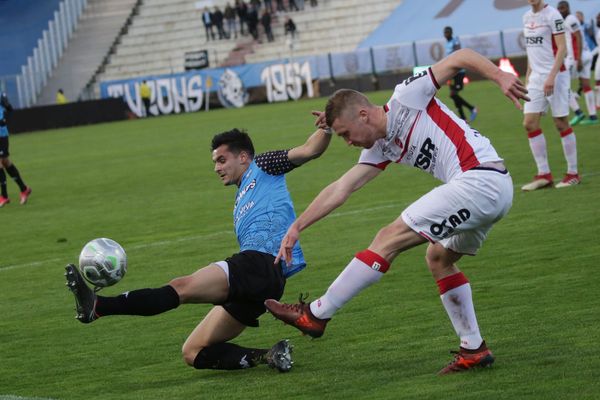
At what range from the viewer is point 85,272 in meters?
7.05

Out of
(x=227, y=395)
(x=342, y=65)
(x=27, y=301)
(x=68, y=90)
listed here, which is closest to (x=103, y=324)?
(x=27, y=301)

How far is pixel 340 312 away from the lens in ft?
29.0

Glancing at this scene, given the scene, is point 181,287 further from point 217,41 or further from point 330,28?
point 217,41

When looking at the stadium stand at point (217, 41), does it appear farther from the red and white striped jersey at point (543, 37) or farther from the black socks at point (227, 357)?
the black socks at point (227, 357)

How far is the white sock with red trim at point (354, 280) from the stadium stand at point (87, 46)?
174 feet

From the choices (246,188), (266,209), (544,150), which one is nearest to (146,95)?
(544,150)

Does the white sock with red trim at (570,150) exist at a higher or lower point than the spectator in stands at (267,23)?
lower

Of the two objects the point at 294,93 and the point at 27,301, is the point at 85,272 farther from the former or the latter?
the point at 294,93

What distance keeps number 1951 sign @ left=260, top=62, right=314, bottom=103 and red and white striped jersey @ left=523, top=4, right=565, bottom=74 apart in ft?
108

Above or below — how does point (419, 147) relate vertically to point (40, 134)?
above

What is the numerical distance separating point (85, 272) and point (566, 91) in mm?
8822

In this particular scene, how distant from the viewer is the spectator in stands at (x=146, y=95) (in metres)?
49.4

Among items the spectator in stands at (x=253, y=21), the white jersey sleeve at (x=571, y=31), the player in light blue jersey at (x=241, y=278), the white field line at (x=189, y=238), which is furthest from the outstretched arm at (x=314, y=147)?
the spectator in stands at (x=253, y=21)

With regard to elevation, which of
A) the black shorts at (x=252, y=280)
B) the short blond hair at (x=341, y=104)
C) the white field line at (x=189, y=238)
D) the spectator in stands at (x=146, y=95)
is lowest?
the spectator in stands at (x=146, y=95)
